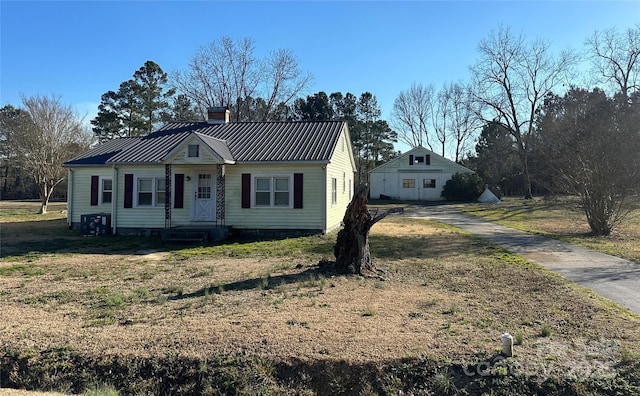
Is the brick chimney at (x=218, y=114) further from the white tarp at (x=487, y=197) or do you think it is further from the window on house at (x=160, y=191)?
the white tarp at (x=487, y=197)

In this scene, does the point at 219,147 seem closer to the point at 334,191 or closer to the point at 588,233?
the point at 334,191

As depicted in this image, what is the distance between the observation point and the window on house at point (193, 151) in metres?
14.3

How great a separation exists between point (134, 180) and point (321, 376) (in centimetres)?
1389

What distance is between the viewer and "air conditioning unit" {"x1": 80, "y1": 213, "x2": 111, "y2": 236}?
51.7ft

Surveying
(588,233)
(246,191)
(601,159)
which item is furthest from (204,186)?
(588,233)

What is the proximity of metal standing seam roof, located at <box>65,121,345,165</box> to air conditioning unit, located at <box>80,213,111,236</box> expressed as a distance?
91.2 inches

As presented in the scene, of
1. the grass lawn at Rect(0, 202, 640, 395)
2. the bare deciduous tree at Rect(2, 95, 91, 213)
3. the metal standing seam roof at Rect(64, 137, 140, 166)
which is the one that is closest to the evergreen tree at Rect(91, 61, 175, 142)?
the bare deciduous tree at Rect(2, 95, 91, 213)

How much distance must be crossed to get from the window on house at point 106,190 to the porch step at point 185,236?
16.3ft

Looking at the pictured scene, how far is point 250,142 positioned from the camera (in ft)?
54.7

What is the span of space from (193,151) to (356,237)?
27.2 ft

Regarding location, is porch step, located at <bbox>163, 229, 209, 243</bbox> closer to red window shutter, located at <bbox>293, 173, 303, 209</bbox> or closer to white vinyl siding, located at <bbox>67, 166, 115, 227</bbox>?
red window shutter, located at <bbox>293, 173, 303, 209</bbox>

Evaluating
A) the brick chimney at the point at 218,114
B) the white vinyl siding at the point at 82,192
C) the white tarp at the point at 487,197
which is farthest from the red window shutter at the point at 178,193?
the white tarp at the point at 487,197

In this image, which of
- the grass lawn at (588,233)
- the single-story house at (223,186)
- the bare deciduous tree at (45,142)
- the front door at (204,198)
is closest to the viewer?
the grass lawn at (588,233)

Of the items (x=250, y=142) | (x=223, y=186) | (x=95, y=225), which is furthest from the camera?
(x=250, y=142)
